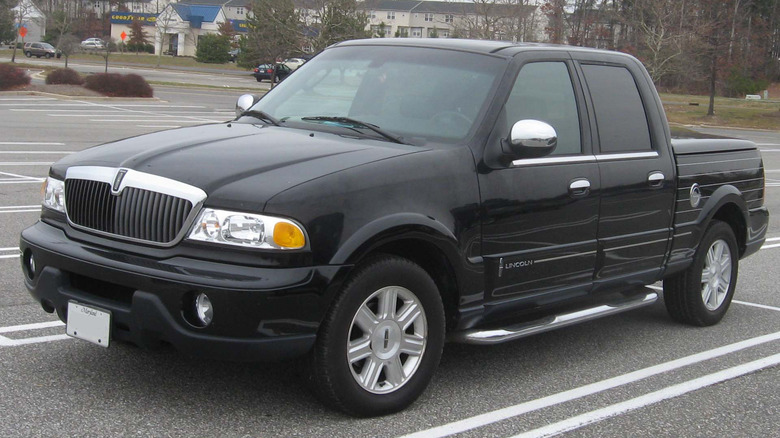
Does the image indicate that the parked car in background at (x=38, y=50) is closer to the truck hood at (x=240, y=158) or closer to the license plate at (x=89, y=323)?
the truck hood at (x=240, y=158)

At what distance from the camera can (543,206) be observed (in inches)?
204

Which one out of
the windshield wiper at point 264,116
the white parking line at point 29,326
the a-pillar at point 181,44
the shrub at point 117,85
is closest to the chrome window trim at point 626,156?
the windshield wiper at point 264,116

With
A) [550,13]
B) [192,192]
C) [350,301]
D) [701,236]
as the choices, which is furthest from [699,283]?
[550,13]

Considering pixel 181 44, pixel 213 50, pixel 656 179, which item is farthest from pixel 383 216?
pixel 181 44

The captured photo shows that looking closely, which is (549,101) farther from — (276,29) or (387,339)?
(276,29)

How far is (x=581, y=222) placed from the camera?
541 centimetres

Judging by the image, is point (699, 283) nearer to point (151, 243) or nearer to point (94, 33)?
point (151, 243)

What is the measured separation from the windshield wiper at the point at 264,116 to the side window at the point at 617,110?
1.88 m

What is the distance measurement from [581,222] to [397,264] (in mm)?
1459

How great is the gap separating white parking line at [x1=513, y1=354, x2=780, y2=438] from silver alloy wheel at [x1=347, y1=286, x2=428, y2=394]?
622mm

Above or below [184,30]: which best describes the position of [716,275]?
below

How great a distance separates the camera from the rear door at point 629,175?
5652 mm

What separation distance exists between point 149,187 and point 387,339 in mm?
1277

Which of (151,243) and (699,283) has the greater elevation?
(151,243)
